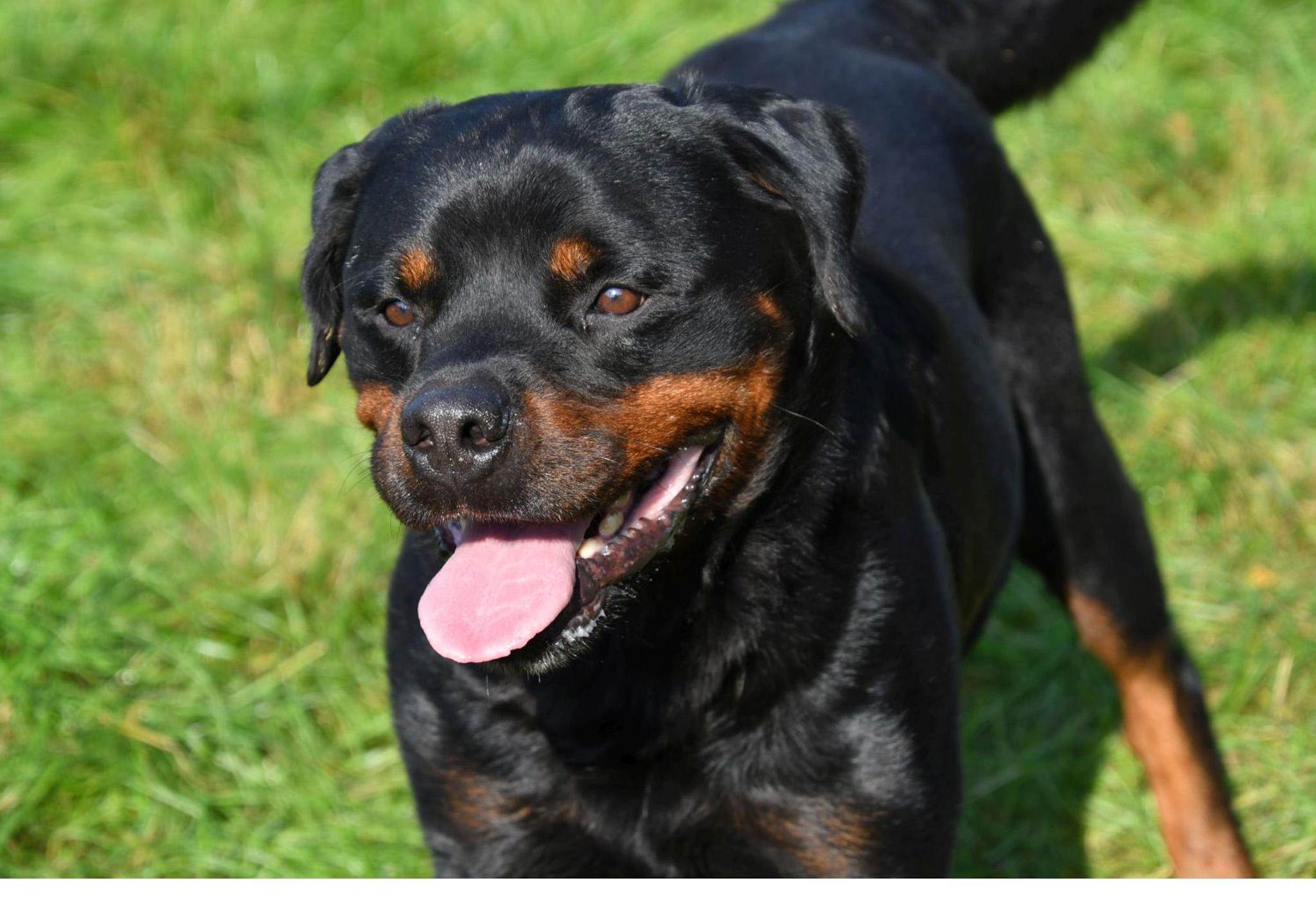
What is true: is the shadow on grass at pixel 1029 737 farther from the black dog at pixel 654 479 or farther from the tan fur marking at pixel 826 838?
the tan fur marking at pixel 826 838

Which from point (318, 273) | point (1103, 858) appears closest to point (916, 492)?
point (318, 273)

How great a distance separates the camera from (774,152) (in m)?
2.82

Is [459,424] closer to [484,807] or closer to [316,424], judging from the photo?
[484,807]

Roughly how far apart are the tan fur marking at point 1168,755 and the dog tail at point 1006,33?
1324 millimetres

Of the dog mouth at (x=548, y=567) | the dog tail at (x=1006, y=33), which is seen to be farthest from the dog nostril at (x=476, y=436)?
the dog tail at (x=1006, y=33)

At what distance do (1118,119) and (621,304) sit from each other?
4.05 meters

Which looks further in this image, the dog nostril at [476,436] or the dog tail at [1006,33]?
the dog tail at [1006,33]

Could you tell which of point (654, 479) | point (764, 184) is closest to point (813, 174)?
point (764, 184)

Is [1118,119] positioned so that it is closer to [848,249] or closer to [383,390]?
[848,249]

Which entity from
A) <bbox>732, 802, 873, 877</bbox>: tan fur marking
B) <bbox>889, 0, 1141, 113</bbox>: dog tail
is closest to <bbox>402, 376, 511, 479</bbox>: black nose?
<bbox>732, 802, 873, 877</bbox>: tan fur marking

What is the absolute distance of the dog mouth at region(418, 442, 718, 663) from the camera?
8.48ft

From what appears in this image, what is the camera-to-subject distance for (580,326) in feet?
8.66

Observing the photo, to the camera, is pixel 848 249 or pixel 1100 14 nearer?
pixel 848 249

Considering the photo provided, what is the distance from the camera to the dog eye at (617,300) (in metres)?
2.63
